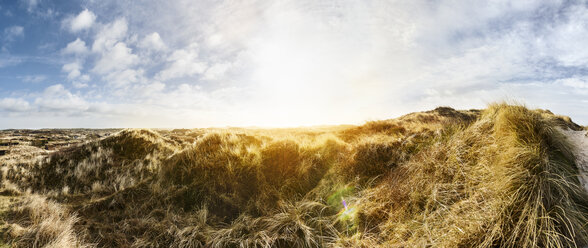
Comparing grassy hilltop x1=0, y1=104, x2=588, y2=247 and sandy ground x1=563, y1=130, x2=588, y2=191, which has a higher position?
sandy ground x1=563, y1=130, x2=588, y2=191

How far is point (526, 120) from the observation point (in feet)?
13.0

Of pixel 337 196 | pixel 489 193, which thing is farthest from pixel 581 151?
pixel 337 196

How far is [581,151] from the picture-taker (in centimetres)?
368

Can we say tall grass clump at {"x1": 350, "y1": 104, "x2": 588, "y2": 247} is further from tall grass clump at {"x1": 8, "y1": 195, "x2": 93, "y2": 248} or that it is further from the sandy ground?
tall grass clump at {"x1": 8, "y1": 195, "x2": 93, "y2": 248}

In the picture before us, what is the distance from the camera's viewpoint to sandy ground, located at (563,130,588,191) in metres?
3.26

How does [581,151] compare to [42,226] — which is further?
[42,226]

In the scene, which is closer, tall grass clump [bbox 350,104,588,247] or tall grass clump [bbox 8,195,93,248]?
tall grass clump [bbox 350,104,588,247]

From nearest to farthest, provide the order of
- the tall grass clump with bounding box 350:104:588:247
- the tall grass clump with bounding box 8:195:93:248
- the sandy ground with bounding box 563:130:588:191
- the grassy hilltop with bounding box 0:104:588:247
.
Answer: the tall grass clump with bounding box 350:104:588:247 < the grassy hilltop with bounding box 0:104:588:247 < the sandy ground with bounding box 563:130:588:191 < the tall grass clump with bounding box 8:195:93:248

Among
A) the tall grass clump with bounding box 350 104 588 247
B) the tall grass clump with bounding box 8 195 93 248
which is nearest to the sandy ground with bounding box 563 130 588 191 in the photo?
the tall grass clump with bounding box 350 104 588 247

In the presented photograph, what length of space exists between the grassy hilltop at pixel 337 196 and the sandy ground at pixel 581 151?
0.10 meters

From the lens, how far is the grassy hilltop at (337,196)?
9.57ft

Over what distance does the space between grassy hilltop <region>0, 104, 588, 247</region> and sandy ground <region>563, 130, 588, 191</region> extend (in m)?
0.10

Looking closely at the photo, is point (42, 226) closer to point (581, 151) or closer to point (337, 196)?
point (337, 196)

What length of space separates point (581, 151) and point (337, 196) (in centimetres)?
415
